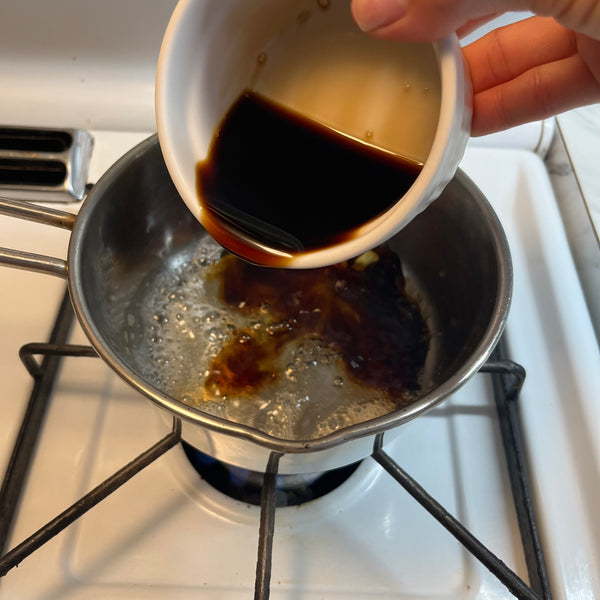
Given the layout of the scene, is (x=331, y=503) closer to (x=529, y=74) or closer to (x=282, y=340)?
(x=282, y=340)

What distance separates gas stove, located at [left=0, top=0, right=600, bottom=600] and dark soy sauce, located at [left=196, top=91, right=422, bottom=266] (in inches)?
5.8

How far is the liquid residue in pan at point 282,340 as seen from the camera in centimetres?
53

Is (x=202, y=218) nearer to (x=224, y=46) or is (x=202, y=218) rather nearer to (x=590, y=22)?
(x=224, y=46)

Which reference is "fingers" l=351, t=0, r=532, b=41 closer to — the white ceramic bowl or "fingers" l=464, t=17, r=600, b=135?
the white ceramic bowl

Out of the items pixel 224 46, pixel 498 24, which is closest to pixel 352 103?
pixel 224 46

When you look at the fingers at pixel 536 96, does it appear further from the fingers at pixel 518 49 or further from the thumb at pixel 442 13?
the thumb at pixel 442 13

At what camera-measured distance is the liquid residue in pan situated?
20.8 inches

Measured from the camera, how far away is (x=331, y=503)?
465mm

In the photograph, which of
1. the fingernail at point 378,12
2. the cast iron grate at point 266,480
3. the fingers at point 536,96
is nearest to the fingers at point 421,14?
the fingernail at point 378,12

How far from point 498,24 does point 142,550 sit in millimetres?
646

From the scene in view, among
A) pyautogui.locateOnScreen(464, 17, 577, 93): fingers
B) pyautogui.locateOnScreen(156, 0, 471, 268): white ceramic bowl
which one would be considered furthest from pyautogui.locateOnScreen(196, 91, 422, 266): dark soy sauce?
pyautogui.locateOnScreen(464, 17, 577, 93): fingers

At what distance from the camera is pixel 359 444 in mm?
386

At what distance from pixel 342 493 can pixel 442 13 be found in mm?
354

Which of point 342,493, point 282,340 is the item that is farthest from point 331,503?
point 282,340
